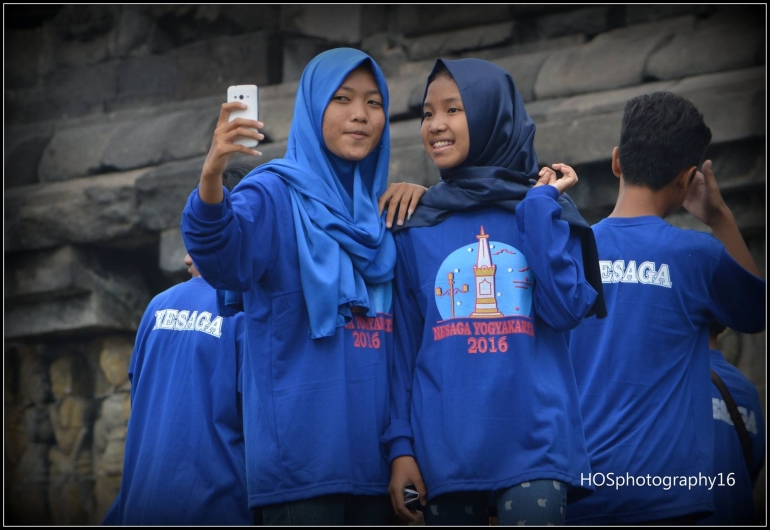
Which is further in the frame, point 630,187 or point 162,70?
point 162,70

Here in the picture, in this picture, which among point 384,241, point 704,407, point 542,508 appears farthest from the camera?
point 704,407

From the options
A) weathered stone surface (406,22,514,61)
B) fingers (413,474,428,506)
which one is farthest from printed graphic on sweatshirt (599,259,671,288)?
weathered stone surface (406,22,514,61)

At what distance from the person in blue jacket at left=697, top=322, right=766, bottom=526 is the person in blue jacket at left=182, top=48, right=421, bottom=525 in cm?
108

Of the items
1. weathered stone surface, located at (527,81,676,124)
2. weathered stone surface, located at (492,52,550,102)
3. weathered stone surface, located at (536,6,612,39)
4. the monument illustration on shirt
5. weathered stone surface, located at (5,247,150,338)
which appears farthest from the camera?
weathered stone surface, located at (5,247,150,338)

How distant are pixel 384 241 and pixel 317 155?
294mm

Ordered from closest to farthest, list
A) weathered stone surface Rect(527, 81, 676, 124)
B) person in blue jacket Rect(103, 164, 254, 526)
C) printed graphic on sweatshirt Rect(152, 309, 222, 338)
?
person in blue jacket Rect(103, 164, 254, 526) < printed graphic on sweatshirt Rect(152, 309, 222, 338) < weathered stone surface Rect(527, 81, 676, 124)

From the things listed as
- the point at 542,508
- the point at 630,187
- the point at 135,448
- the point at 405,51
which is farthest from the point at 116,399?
the point at 542,508

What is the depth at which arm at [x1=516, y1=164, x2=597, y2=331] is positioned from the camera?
3.06 metres

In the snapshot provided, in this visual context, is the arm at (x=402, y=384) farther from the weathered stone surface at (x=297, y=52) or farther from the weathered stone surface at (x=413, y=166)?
the weathered stone surface at (x=297, y=52)

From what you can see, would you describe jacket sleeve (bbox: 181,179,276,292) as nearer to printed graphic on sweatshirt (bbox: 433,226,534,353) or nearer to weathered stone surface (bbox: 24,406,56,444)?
printed graphic on sweatshirt (bbox: 433,226,534,353)

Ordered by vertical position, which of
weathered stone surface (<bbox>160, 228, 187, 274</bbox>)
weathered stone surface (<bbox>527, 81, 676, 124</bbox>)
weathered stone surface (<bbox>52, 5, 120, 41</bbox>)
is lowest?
weathered stone surface (<bbox>160, 228, 187, 274</bbox>)

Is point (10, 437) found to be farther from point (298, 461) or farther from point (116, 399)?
point (298, 461)

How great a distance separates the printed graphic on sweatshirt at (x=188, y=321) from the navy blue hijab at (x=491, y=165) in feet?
3.36

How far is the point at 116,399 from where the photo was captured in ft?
23.6
